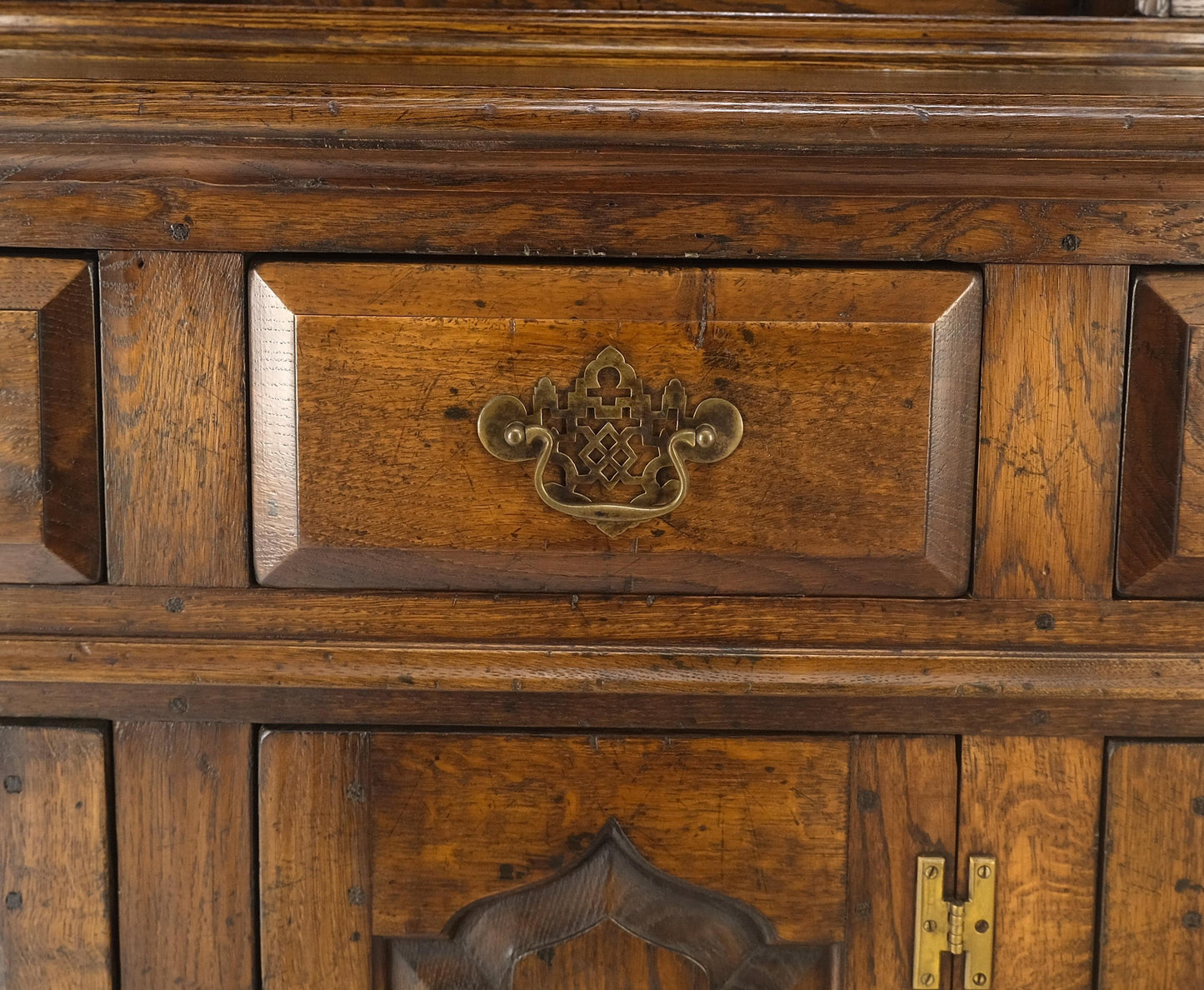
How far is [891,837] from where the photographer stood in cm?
58

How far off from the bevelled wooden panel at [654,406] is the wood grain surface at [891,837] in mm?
97

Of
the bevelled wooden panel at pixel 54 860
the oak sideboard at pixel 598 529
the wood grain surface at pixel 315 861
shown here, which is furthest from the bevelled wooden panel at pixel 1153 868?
the bevelled wooden panel at pixel 54 860

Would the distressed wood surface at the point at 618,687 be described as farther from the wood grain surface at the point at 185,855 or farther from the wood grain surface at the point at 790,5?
the wood grain surface at the point at 790,5

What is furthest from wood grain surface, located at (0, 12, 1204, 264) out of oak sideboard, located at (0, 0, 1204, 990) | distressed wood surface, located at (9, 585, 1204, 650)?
distressed wood surface, located at (9, 585, 1204, 650)

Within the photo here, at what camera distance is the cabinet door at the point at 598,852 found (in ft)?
1.90

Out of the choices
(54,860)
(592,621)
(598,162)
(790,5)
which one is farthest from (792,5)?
(54,860)

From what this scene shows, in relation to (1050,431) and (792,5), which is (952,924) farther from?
(792,5)

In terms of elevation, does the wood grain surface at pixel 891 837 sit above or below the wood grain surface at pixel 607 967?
above

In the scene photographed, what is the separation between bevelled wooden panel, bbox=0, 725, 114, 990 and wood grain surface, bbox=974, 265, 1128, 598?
20.5 inches

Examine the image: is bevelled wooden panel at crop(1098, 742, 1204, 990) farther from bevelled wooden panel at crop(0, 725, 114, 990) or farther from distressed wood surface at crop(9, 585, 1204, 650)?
bevelled wooden panel at crop(0, 725, 114, 990)

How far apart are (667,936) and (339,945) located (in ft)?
0.63

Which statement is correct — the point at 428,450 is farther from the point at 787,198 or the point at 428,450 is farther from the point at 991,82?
the point at 991,82

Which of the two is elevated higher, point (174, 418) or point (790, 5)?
point (790, 5)

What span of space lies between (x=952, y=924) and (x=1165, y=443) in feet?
0.97
